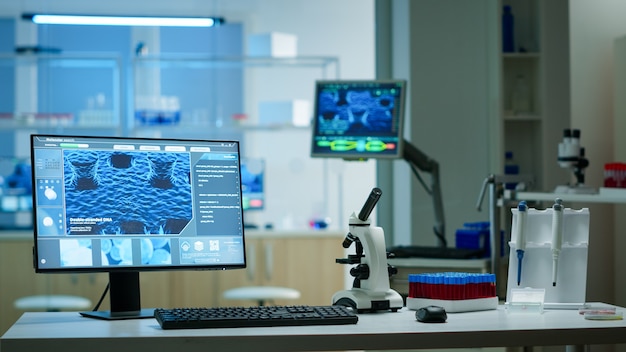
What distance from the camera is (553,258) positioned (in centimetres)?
277

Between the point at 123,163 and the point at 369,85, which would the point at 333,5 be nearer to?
the point at 369,85

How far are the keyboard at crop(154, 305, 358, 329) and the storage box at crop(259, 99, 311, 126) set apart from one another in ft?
13.7

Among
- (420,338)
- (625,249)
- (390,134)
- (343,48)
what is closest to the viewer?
(420,338)

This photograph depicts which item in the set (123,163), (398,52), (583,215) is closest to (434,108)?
(398,52)

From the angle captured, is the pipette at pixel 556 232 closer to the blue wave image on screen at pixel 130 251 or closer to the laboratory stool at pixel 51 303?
the blue wave image on screen at pixel 130 251

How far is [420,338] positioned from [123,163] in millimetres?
964

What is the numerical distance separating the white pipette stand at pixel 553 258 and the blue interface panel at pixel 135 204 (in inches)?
33.2

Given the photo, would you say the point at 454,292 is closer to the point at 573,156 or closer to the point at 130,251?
the point at 130,251

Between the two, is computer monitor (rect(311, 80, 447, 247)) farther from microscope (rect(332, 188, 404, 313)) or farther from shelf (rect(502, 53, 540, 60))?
microscope (rect(332, 188, 404, 313))

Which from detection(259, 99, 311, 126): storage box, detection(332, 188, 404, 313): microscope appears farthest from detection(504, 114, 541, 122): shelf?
detection(332, 188, 404, 313): microscope

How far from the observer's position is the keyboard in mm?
2359

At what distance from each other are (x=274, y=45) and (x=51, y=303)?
2.36 meters

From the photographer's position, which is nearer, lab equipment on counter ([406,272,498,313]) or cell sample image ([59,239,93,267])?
cell sample image ([59,239,93,267])

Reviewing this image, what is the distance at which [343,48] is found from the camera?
670 centimetres
